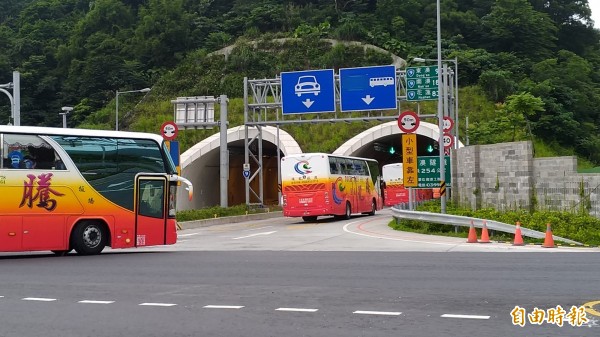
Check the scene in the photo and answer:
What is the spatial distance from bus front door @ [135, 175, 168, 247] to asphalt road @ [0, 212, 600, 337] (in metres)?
1.17

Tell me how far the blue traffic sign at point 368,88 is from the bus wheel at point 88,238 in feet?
69.5

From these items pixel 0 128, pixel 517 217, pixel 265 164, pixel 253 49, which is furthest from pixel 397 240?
pixel 253 49

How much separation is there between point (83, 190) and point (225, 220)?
63.2 feet

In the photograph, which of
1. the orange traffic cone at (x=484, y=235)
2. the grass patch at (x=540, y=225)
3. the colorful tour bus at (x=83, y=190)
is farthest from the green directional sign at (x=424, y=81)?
the colorful tour bus at (x=83, y=190)

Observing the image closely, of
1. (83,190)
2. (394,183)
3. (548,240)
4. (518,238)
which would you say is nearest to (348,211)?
(394,183)

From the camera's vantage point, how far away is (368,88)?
37.9 meters

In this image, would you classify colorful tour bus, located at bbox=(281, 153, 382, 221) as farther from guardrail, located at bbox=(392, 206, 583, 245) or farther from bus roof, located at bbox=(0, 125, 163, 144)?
bus roof, located at bbox=(0, 125, 163, 144)

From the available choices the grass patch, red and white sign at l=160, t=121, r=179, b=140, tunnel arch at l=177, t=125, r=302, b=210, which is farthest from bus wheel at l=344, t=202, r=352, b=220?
tunnel arch at l=177, t=125, r=302, b=210

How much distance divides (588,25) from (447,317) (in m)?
83.1

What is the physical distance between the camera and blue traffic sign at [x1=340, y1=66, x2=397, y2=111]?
37344 millimetres

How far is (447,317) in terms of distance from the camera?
332 inches

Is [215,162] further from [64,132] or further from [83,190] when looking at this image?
[64,132]

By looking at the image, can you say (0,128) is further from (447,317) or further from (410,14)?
(410,14)

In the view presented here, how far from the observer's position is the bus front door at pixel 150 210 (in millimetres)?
19234
